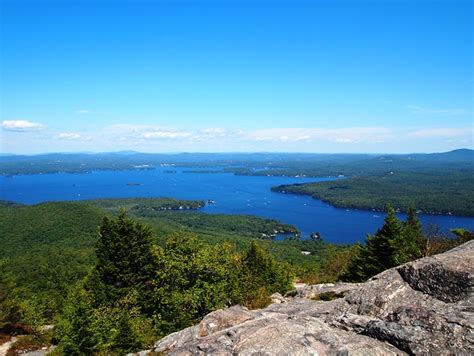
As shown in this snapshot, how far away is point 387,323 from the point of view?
9711mm

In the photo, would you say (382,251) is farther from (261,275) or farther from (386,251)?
(261,275)

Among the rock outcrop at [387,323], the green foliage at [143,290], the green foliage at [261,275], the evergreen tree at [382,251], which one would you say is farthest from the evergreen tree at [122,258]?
the evergreen tree at [382,251]

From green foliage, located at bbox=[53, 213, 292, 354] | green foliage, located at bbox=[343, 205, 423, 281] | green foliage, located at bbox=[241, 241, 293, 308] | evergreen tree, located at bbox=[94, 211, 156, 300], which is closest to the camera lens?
green foliage, located at bbox=[53, 213, 292, 354]

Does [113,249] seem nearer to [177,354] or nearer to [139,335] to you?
[139,335]

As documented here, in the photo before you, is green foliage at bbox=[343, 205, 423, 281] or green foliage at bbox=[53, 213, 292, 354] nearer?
green foliage at bbox=[53, 213, 292, 354]

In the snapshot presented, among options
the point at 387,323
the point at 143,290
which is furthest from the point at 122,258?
the point at 387,323

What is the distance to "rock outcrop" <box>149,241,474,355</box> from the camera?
8802mm

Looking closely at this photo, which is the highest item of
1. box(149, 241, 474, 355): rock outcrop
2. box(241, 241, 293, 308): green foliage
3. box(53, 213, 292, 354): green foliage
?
box(149, 241, 474, 355): rock outcrop

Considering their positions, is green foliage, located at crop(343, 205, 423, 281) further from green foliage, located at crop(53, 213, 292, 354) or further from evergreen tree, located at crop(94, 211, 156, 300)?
evergreen tree, located at crop(94, 211, 156, 300)

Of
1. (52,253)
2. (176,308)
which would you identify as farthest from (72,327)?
(52,253)

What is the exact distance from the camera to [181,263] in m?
21.8

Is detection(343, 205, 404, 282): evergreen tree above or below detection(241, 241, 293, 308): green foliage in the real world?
above

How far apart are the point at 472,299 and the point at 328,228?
478ft

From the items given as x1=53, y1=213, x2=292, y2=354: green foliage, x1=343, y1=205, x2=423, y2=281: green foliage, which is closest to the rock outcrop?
x1=53, y1=213, x2=292, y2=354: green foliage
